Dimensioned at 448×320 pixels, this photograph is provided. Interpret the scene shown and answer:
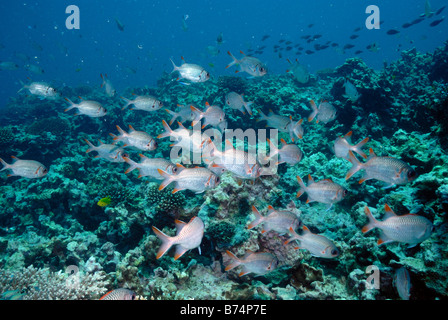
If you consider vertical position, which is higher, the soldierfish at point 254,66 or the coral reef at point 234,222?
the soldierfish at point 254,66

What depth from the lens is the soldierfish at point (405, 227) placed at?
2852mm

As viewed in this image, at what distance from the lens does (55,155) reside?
10984 millimetres

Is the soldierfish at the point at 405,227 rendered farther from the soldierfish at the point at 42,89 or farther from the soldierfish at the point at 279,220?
the soldierfish at the point at 42,89

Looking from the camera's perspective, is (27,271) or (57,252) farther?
(57,252)

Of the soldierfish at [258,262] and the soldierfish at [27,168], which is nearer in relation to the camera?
the soldierfish at [258,262]

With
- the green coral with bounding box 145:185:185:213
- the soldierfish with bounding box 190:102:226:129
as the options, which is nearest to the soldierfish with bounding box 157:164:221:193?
the green coral with bounding box 145:185:185:213

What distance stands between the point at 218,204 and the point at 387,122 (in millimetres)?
Result: 8765

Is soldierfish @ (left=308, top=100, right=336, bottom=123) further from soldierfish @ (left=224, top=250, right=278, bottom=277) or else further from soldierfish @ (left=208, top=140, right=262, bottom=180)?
soldierfish @ (left=224, top=250, right=278, bottom=277)

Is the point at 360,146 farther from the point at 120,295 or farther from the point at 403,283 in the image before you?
the point at 120,295

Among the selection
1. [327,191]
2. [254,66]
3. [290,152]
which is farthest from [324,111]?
[327,191]

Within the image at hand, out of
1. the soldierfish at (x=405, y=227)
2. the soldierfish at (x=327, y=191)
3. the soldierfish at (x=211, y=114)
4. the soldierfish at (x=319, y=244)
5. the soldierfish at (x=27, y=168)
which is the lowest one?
the soldierfish at (x=319, y=244)

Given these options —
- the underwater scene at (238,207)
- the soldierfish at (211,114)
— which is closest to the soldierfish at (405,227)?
the underwater scene at (238,207)
